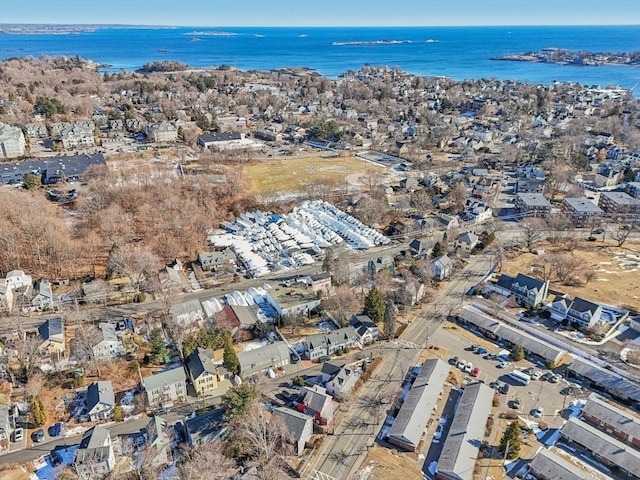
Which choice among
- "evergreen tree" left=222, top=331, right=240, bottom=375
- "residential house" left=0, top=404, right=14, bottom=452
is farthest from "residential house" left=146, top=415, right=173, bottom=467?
"residential house" left=0, top=404, right=14, bottom=452

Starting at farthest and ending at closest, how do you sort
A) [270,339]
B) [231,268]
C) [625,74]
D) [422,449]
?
[625,74] → [231,268] → [270,339] → [422,449]

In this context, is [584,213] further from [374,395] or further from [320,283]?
[374,395]

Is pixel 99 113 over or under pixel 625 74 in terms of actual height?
under

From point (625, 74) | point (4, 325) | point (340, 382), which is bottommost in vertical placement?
point (4, 325)

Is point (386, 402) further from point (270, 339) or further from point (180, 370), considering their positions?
point (180, 370)

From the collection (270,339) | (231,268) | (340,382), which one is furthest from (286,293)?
(340,382)

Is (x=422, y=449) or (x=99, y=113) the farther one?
(x=99, y=113)

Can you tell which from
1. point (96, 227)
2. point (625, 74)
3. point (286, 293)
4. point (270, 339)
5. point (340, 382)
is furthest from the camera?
point (625, 74)

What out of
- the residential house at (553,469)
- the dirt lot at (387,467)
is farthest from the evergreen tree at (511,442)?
the dirt lot at (387,467)
